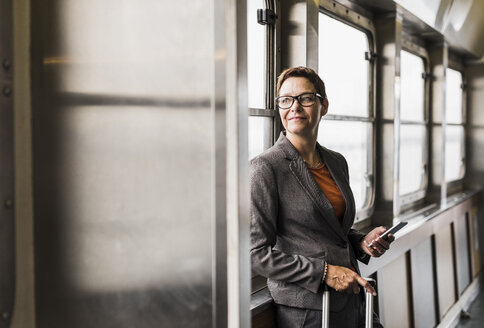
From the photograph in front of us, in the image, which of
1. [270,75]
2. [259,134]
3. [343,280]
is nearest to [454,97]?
[270,75]

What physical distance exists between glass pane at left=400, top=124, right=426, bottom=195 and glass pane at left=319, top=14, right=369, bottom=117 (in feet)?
3.44

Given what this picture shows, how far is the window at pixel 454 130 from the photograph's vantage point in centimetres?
611

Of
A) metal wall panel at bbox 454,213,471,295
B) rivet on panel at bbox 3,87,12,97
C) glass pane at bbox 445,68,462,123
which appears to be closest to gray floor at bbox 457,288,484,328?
metal wall panel at bbox 454,213,471,295

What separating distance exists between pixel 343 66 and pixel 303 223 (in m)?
1.89

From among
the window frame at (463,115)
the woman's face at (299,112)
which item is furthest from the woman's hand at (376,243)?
the window frame at (463,115)

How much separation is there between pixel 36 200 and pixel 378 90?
3215 millimetres

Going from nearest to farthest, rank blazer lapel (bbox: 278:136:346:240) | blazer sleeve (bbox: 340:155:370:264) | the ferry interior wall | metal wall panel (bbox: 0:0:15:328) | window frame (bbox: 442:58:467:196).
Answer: the ferry interior wall, metal wall panel (bbox: 0:0:15:328), blazer lapel (bbox: 278:136:346:240), blazer sleeve (bbox: 340:155:370:264), window frame (bbox: 442:58:467:196)

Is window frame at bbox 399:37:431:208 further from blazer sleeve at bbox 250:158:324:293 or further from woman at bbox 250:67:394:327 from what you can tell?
blazer sleeve at bbox 250:158:324:293

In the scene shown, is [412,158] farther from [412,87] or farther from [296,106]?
[296,106]

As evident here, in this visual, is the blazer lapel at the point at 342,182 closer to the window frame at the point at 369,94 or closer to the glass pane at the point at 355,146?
the glass pane at the point at 355,146

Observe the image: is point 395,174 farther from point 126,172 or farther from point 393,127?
point 126,172

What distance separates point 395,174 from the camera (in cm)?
384

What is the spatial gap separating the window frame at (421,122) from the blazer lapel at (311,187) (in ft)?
9.35

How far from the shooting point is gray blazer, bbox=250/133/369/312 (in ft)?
5.64
